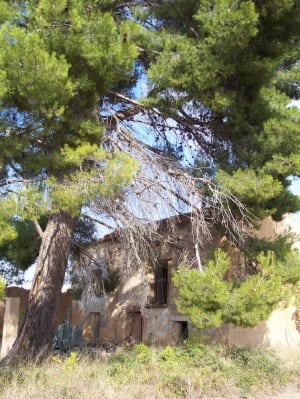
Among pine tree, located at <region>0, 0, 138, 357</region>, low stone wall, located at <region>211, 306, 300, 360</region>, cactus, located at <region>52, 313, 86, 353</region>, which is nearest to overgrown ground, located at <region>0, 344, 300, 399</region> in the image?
pine tree, located at <region>0, 0, 138, 357</region>

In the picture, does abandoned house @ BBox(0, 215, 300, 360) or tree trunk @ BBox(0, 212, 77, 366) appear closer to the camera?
tree trunk @ BBox(0, 212, 77, 366)

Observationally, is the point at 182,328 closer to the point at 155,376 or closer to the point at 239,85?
the point at 155,376

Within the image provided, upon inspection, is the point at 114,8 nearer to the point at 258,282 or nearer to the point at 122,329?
the point at 258,282

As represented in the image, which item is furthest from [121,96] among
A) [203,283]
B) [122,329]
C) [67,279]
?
[122,329]

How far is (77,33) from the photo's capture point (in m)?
8.52

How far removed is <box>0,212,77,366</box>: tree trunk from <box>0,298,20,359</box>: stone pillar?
5.98 meters

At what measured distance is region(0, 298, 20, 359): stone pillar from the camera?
16344 millimetres

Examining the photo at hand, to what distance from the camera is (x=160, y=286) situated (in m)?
19.0

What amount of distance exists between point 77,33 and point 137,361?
6.45 metres

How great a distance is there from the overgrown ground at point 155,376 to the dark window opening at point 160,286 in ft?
24.6

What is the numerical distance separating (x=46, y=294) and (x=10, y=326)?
251 inches

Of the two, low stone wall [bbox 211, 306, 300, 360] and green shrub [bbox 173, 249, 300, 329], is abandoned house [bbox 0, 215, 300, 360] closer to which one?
low stone wall [bbox 211, 306, 300, 360]

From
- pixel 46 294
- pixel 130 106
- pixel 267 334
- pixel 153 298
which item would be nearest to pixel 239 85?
pixel 130 106

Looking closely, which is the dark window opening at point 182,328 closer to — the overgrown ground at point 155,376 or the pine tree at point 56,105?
the overgrown ground at point 155,376
